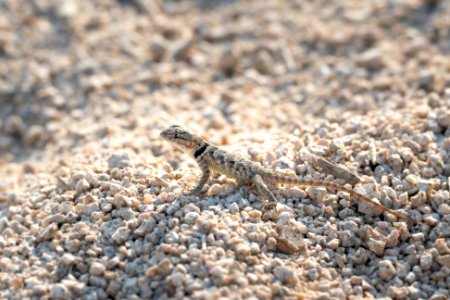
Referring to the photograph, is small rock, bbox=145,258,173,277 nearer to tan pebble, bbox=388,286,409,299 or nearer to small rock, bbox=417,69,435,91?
tan pebble, bbox=388,286,409,299

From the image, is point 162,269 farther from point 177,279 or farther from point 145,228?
point 145,228

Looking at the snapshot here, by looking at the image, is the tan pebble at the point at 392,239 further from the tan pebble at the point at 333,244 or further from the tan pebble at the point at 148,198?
the tan pebble at the point at 148,198

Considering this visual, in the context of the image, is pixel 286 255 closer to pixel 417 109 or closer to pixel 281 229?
pixel 281 229

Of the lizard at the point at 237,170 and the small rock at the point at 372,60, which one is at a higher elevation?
the small rock at the point at 372,60

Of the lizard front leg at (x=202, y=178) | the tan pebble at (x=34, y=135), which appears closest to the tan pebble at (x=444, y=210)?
the lizard front leg at (x=202, y=178)

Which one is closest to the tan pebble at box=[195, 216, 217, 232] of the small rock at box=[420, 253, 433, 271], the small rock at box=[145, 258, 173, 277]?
the small rock at box=[145, 258, 173, 277]

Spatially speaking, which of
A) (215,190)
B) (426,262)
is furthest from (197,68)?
(426,262)

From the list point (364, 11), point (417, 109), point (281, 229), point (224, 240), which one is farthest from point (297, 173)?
point (364, 11)
